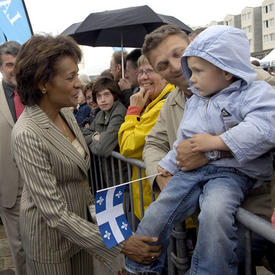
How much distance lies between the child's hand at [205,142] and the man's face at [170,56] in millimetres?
684

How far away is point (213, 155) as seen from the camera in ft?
5.19

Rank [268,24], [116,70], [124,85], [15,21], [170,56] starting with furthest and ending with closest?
[268,24] → [116,70] → [15,21] → [124,85] → [170,56]

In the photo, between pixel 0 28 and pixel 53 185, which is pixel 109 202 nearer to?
pixel 53 185

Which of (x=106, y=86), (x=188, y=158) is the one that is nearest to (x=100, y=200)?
(x=188, y=158)

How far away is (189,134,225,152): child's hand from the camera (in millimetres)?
1501

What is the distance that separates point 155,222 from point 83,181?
0.72 meters

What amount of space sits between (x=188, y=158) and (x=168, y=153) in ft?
0.86

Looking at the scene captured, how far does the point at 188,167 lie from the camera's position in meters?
1.65

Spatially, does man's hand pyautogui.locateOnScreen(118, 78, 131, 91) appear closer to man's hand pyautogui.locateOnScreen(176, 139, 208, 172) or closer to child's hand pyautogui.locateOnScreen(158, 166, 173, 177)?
child's hand pyautogui.locateOnScreen(158, 166, 173, 177)

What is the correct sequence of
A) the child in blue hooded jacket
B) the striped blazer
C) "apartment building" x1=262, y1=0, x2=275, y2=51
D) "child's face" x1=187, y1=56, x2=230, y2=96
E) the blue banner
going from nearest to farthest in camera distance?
the child in blue hooded jacket, "child's face" x1=187, y1=56, x2=230, y2=96, the striped blazer, the blue banner, "apartment building" x1=262, y1=0, x2=275, y2=51

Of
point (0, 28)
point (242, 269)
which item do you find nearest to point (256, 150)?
point (242, 269)

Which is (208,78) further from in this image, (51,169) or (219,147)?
(51,169)

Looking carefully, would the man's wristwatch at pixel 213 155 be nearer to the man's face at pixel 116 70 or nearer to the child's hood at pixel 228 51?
the child's hood at pixel 228 51

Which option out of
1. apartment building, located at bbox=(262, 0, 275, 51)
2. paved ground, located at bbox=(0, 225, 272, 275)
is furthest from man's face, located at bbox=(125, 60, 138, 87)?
apartment building, located at bbox=(262, 0, 275, 51)
